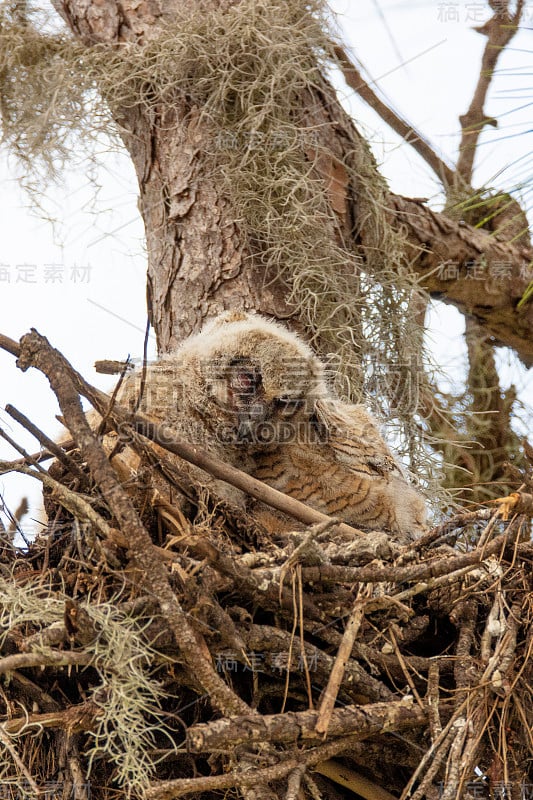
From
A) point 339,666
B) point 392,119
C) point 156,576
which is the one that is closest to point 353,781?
point 339,666

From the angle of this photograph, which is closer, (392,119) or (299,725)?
(299,725)

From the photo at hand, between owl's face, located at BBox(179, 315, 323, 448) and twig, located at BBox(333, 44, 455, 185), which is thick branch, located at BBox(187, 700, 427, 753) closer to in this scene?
owl's face, located at BBox(179, 315, 323, 448)

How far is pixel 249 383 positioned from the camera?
2977 millimetres

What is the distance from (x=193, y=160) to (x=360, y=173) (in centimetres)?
69

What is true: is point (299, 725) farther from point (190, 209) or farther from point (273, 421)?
point (190, 209)

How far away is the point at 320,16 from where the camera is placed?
379 cm

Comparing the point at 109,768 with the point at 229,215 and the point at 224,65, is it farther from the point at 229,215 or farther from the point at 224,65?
the point at 224,65

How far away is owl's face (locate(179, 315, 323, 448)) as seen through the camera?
295 centimetres

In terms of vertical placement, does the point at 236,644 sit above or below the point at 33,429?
below

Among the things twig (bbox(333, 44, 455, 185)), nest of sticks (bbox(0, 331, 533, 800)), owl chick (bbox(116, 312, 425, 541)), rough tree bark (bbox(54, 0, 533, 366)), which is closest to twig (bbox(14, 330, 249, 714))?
nest of sticks (bbox(0, 331, 533, 800))

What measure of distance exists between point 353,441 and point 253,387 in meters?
0.40

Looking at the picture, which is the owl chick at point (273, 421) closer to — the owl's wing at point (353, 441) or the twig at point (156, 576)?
the owl's wing at point (353, 441)

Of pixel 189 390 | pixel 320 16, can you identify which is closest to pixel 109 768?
pixel 189 390

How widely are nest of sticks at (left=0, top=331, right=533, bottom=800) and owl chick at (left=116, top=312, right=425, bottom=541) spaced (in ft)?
1.89
